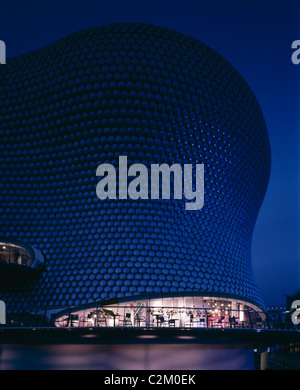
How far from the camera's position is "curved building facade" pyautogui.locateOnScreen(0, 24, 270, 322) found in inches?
1058

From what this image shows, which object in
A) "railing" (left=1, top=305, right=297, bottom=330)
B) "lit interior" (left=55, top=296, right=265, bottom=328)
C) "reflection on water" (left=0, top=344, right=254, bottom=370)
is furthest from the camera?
"lit interior" (left=55, top=296, right=265, bottom=328)

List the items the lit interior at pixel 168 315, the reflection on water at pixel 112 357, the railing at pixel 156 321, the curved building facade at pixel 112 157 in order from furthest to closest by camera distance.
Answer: the curved building facade at pixel 112 157 < the lit interior at pixel 168 315 < the railing at pixel 156 321 < the reflection on water at pixel 112 357

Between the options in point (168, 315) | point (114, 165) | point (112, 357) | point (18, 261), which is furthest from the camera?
point (114, 165)

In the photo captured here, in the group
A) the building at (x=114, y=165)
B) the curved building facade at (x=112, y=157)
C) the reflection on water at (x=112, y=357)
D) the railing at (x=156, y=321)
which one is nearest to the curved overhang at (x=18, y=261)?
the building at (x=114, y=165)

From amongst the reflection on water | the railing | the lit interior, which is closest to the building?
the lit interior

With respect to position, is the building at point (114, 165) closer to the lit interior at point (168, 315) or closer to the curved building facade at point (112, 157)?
the curved building facade at point (112, 157)

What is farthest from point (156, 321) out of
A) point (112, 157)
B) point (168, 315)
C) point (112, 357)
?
point (112, 157)

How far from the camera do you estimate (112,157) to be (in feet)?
93.3

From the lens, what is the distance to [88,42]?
29031mm

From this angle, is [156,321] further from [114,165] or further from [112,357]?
[114,165]

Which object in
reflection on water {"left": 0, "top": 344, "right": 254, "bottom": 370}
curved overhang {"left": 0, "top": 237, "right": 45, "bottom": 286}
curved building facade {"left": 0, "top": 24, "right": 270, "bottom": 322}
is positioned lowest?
reflection on water {"left": 0, "top": 344, "right": 254, "bottom": 370}

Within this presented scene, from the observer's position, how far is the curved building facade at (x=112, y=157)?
88.2ft

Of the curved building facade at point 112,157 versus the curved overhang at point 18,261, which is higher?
the curved building facade at point 112,157

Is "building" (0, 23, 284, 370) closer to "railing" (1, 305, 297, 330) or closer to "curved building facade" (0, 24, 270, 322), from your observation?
"curved building facade" (0, 24, 270, 322)
